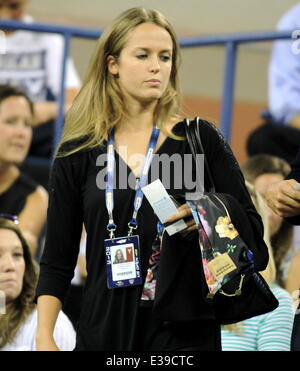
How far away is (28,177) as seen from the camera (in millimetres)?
5383

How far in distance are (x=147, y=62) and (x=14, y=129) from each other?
2301 millimetres

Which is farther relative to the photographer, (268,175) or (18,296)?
(268,175)

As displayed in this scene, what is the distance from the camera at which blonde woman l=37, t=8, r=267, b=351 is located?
9.36 ft

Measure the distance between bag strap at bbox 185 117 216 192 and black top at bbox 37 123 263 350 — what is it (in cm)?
2

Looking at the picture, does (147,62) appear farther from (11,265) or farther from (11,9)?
(11,9)

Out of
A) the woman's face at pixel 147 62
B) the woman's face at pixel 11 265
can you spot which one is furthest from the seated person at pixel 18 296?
the woman's face at pixel 147 62

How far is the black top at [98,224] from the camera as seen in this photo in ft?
9.47

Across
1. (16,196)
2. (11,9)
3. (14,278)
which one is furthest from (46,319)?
(11,9)

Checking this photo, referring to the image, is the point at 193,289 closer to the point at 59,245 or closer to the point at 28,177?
the point at 59,245

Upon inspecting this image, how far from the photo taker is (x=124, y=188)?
296 centimetres

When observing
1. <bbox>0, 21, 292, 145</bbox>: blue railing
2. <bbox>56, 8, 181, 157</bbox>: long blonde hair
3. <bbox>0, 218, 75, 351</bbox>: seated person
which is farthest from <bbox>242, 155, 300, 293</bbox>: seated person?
<bbox>56, 8, 181, 157</bbox>: long blonde hair

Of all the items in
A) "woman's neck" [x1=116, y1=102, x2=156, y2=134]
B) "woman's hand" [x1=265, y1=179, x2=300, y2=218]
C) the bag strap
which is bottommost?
"woman's hand" [x1=265, y1=179, x2=300, y2=218]

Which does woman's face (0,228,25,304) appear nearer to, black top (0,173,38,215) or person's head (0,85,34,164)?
black top (0,173,38,215)

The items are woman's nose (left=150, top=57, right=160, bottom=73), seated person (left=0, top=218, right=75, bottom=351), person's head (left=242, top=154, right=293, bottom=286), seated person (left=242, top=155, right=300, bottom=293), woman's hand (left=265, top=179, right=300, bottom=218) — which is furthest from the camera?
person's head (left=242, top=154, right=293, bottom=286)
